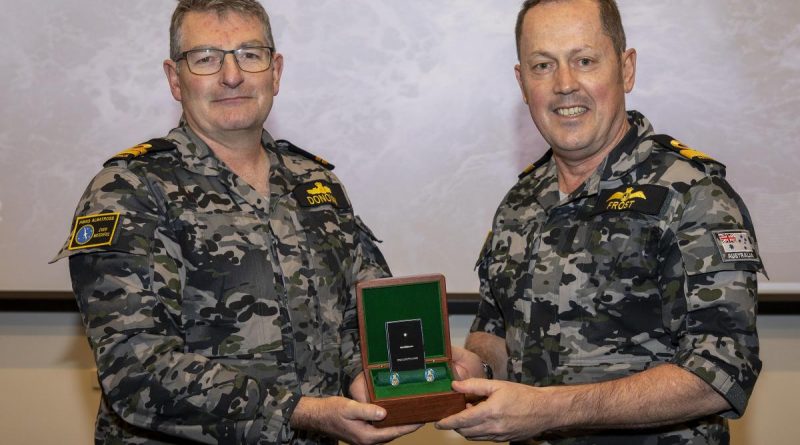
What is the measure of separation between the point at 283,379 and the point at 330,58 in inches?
55.8

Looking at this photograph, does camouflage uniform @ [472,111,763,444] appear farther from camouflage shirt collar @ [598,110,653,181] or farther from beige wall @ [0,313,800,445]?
beige wall @ [0,313,800,445]

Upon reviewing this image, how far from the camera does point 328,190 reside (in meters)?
2.49

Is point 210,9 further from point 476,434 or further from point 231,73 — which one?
point 476,434

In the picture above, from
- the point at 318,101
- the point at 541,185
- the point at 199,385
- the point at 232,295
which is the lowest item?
the point at 199,385

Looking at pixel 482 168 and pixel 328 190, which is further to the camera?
pixel 482 168

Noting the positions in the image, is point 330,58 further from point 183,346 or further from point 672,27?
point 183,346

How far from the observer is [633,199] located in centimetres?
210

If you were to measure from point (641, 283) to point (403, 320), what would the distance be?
1.79 feet

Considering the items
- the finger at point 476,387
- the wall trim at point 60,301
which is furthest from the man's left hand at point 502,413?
the wall trim at point 60,301

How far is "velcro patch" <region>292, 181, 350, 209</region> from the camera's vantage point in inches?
94.0

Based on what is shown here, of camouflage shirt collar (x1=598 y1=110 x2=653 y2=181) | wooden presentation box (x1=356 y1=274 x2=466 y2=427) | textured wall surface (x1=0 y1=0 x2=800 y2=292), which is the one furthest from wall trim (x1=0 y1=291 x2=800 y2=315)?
camouflage shirt collar (x1=598 y1=110 x2=653 y2=181)

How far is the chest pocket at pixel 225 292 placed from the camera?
2137 mm

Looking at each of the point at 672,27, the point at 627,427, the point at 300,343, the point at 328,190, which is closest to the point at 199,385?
the point at 300,343

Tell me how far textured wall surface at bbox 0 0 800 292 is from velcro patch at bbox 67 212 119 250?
1285 millimetres
